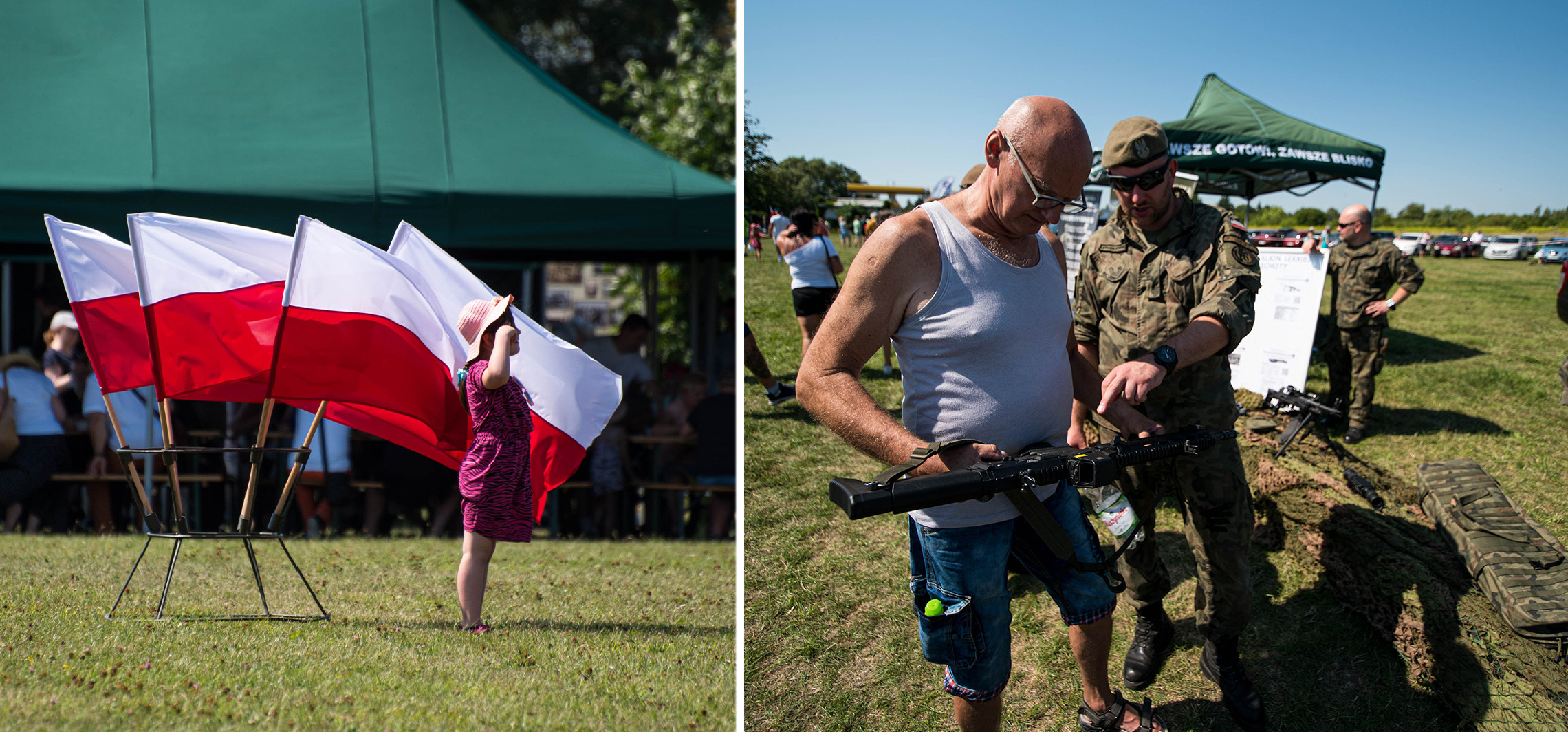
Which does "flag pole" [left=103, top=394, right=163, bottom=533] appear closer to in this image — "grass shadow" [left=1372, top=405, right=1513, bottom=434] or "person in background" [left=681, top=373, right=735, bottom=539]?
"person in background" [left=681, top=373, right=735, bottom=539]

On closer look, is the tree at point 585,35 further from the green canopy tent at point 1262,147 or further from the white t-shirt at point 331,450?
the white t-shirt at point 331,450

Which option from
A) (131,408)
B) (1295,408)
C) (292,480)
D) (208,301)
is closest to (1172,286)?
(292,480)

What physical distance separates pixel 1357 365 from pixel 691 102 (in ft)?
33.0

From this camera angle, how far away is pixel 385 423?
4.00 meters

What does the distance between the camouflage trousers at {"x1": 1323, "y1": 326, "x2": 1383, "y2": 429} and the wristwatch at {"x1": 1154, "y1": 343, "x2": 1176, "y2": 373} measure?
581 cm

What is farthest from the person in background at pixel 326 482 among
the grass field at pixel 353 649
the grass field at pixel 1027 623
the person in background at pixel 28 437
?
the grass field at pixel 1027 623

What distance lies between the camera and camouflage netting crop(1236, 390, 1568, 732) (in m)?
2.85

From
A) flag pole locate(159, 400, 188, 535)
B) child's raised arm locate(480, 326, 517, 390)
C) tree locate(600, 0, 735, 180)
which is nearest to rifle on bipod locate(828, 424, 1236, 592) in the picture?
child's raised arm locate(480, 326, 517, 390)

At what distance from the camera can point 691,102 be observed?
13.7m

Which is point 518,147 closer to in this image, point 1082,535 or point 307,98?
point 307,98

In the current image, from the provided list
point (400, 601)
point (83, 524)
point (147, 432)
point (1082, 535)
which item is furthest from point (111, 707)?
point (83, 524)

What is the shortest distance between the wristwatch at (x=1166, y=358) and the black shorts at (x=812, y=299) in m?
5.68

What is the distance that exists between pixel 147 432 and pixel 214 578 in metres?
2.26

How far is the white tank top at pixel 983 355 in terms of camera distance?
201cm
